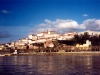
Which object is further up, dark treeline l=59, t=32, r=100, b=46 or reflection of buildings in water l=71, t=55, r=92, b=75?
dark treeline l=59, t=32, r=100, b=46

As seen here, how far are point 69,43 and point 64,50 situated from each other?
13358 mm

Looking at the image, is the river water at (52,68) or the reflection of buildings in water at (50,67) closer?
the river water at (52,68)

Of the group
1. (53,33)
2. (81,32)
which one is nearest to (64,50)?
(81,32)

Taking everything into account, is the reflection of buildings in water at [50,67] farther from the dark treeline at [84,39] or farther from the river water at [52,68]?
the dark treeline at [84,39]

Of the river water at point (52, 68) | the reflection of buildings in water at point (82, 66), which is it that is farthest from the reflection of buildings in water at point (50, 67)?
the reflection of buildings in water at point (82, 66)

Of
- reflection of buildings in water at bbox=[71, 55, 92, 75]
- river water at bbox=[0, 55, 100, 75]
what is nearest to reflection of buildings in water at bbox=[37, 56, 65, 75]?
river water at bbox=[0, 55, 100, 75]

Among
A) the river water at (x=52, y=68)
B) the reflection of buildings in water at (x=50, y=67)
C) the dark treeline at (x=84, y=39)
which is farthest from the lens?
the dark treeline at (x=84, y=39)

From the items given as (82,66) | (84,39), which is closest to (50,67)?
(82,66)

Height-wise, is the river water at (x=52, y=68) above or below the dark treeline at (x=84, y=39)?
below

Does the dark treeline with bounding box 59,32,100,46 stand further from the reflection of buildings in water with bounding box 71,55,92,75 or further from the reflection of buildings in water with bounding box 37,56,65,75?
the reflection of buildings in water with bounding box 37,56,65,75

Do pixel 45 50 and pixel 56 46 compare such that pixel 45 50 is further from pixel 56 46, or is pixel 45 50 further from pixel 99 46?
pixel 99 46

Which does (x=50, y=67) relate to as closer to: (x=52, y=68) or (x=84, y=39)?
(x=52, y=68)

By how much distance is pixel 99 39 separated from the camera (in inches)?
4126

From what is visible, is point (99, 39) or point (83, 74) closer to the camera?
point (83, 74)
